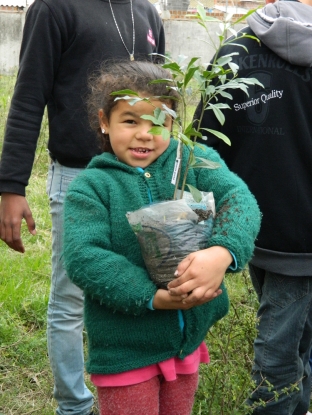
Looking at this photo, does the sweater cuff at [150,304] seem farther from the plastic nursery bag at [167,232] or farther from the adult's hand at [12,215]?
the adult's hand at [12,215]

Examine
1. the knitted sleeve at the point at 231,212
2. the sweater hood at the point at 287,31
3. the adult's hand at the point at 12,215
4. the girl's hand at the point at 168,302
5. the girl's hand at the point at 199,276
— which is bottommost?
the adult's hand at the point at 12,215

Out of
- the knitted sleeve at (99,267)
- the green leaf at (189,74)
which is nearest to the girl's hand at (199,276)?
the knitted sleeve at (99,267)

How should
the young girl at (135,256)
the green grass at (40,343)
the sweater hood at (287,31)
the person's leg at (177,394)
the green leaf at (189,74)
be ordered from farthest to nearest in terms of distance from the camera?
the green grass at (40,343), the sweater hood at (287,31), the person's leg at (177,394), the young girl at (135,256), the green leaf at (189,74)

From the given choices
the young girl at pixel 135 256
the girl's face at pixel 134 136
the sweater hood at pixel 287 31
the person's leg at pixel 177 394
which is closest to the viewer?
the young girl at pixel 135 256

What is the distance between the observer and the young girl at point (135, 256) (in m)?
2.11

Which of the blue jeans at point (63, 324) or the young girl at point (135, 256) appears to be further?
the blue jeans at point (63, 324)

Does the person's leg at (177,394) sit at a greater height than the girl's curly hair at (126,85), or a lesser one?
lesser

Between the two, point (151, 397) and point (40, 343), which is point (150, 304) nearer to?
point (151, 397)

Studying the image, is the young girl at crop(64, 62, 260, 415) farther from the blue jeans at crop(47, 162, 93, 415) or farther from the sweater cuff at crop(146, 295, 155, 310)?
the blue jeans at crop(47, 162, 93, 415)

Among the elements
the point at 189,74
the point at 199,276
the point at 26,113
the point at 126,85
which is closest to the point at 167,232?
the point at 199,276

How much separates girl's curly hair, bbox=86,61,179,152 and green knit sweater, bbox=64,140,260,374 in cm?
17

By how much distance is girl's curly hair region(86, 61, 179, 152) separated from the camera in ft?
7.61

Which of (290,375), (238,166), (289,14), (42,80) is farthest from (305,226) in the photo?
(42,80)

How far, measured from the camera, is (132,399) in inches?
90.0
